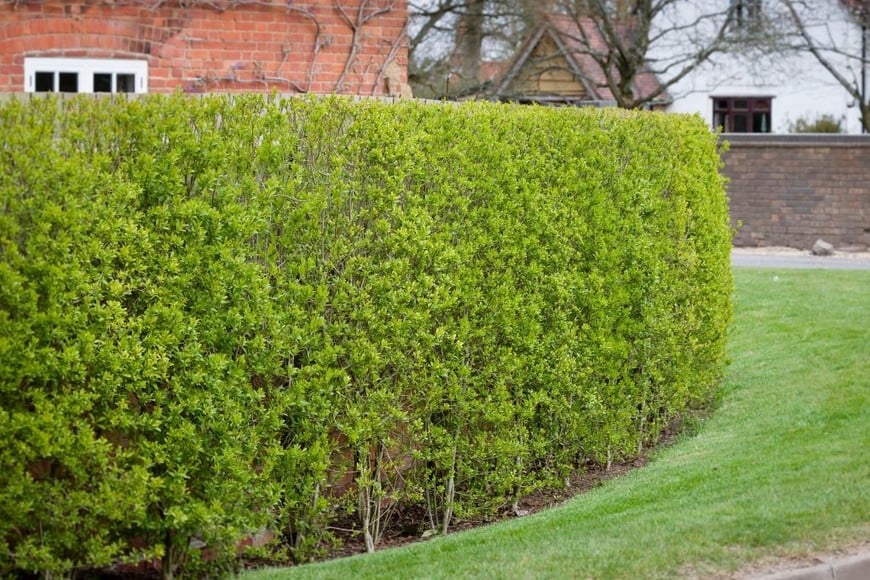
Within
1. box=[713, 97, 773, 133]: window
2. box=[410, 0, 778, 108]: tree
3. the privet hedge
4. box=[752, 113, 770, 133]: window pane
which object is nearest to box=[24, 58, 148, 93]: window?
the privet hedge

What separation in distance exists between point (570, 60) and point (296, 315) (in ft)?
111

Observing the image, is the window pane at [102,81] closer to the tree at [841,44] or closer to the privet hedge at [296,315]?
the privet hedge at [296,315]

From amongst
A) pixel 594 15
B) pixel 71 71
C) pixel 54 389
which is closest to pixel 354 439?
pixel 54 389

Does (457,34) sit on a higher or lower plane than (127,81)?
higher

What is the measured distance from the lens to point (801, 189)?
27.5m

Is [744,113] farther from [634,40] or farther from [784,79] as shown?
[634,40]

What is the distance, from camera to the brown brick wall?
89.0ft

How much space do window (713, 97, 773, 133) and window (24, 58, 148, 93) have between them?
33400 mm

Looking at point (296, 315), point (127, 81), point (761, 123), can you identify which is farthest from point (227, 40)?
point (761, 123)

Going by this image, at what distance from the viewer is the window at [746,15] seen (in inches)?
1447

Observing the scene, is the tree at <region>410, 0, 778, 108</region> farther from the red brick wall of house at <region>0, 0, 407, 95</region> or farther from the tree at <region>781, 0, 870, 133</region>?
the red brick wall of house at <region>0, 0, 407, 95</region>

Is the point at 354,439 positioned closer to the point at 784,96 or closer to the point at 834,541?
the point at 834,541

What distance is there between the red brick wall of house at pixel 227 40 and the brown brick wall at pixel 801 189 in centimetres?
1564

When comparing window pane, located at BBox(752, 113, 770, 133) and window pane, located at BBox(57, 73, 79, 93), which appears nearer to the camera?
window pane, located at BBox(57, 73, 79, 93)
